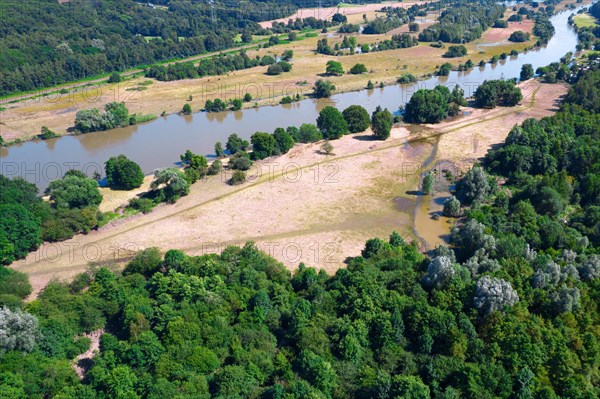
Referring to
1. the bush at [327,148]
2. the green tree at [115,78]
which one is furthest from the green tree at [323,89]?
the green tree at [115,78]

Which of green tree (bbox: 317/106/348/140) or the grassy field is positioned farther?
the grassy field

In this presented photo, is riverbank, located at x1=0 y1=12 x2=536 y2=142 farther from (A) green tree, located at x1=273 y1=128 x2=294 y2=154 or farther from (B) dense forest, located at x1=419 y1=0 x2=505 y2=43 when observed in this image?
(A) green tree, located at x1=273 y1=128 x2=294 y2=154

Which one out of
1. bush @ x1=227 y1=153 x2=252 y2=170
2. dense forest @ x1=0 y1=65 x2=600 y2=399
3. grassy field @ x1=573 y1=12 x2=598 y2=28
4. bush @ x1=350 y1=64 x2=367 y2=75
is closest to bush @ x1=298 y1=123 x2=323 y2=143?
bush @ x1=227 y1=153 x2=252 y2=170

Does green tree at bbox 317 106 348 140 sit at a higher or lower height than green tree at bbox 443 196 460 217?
higher

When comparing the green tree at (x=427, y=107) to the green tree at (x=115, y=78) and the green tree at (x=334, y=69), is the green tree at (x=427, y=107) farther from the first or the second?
the green tree at (x=115, y=78)

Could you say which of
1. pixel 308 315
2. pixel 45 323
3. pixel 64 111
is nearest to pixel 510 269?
pixel 308 315

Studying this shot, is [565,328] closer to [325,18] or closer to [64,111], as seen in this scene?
[64,111]
